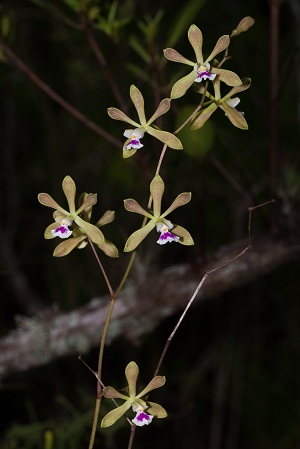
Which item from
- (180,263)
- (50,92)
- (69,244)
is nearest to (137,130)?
(69,244)

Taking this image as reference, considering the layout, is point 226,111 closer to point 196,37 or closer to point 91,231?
point 196,37

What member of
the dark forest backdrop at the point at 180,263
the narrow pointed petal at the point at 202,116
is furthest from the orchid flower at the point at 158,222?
the dark forest backdrop at the point at 180,263

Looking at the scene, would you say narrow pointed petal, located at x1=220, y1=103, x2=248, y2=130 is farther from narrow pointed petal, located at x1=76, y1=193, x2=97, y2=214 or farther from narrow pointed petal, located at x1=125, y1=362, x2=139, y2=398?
narrow pointed petal, located at x1=125, y1=362, x2=139, y2=398

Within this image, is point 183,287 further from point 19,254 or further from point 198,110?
point 19,254

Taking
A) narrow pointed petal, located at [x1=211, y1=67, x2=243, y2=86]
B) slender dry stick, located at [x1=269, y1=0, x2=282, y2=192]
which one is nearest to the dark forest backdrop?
slender dry stick, located at [x1=269, y1=0, x2=282, y2=192]

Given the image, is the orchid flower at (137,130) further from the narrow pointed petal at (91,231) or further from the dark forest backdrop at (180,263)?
the dark forest backdrop at (180,263)
